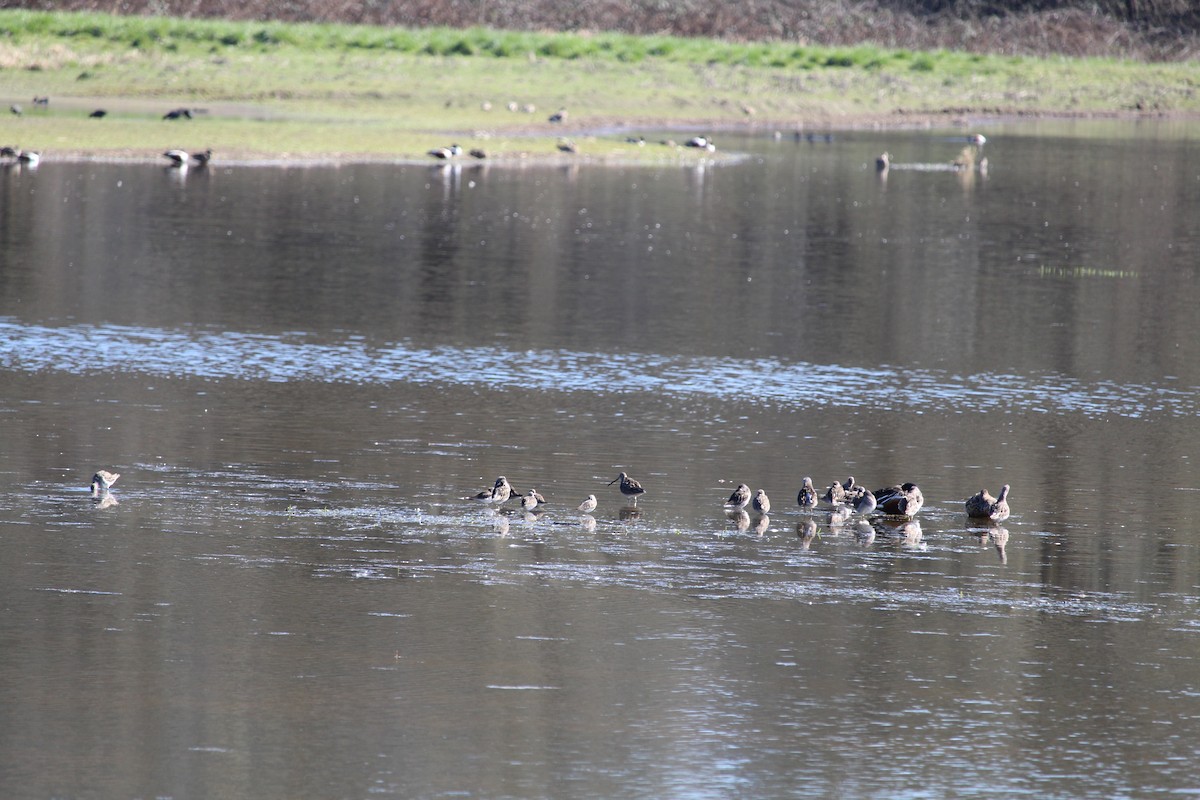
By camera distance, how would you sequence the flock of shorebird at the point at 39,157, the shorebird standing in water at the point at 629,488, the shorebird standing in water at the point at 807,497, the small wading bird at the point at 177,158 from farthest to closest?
the small wading bird at the point at 177,158 → the flock of shorebird at the point at 39,157 → the shorebird standing in water at the point at 629,488 → the shorebird standing in water at the point at 807,497

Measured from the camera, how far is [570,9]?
79.9 m

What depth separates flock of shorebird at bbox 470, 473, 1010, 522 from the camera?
13.0m

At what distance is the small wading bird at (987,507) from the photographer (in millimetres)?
13000

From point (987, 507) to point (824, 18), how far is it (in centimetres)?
7348

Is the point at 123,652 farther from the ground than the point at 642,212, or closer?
closer

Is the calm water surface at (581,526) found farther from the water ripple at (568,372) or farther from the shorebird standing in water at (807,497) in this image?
the shorebird standing in water at (807,497)

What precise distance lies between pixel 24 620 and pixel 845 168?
1427 inches

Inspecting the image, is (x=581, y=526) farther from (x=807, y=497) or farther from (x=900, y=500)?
(x=900, y=500)

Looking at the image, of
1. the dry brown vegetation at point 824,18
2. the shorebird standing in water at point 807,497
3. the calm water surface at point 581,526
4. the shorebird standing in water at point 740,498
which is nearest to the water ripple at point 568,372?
the calm water surface at point 581,526

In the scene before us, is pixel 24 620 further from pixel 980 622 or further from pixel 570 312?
pixel 570 312

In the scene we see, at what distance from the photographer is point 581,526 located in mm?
12633

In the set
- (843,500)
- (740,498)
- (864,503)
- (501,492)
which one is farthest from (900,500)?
(501,492)

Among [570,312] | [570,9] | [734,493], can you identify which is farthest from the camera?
[570,9]

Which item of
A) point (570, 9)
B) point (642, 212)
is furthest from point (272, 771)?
point (570, 9)
